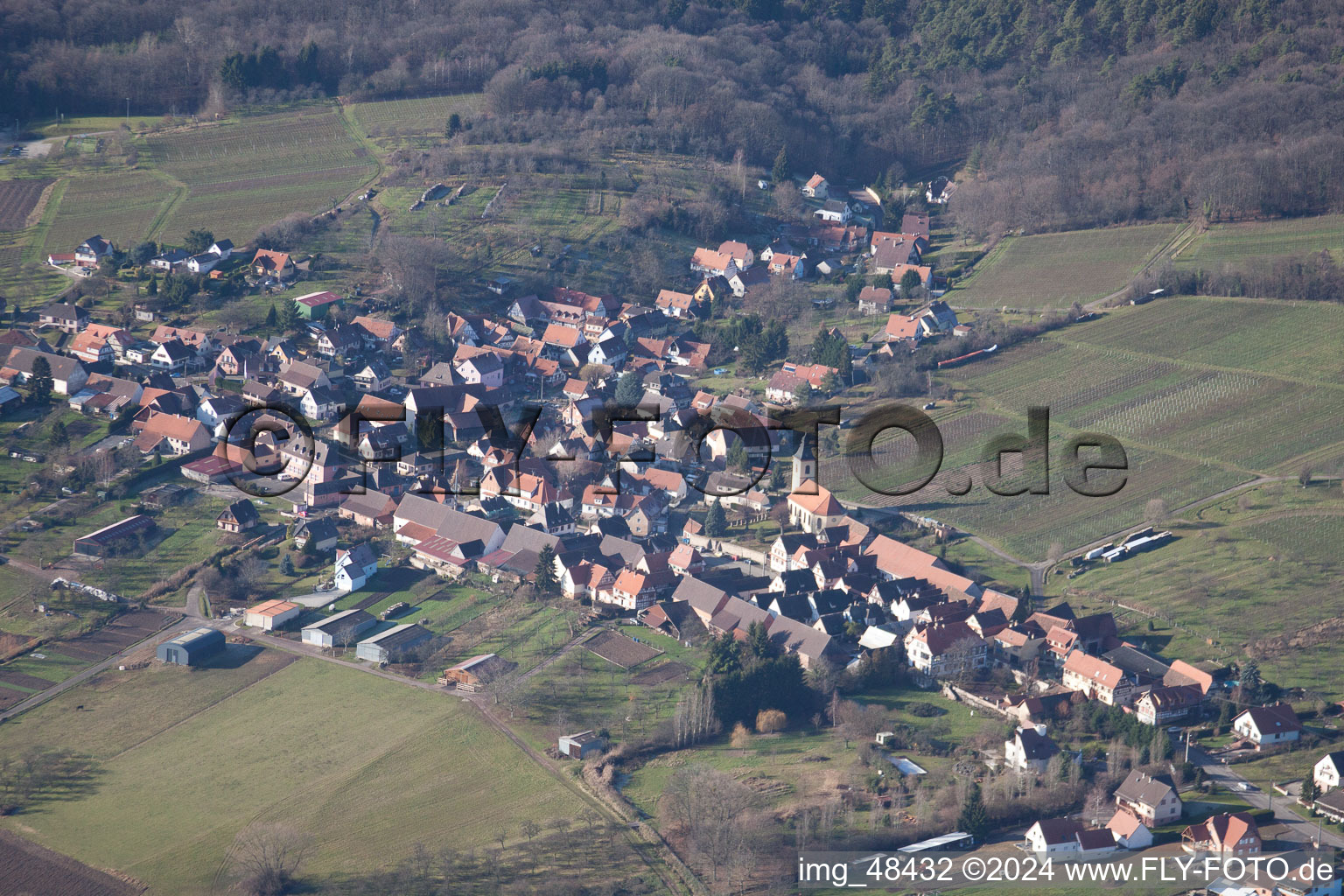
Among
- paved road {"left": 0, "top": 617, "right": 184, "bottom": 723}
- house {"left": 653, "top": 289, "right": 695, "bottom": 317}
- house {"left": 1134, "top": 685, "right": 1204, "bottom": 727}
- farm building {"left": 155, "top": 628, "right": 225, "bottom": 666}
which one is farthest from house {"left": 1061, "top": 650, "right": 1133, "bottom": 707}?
house {"left": 653, "top": 289, "right": 695, "bottom": 317}

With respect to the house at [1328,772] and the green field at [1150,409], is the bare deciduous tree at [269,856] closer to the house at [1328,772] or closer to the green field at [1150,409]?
the house at [1328,772]

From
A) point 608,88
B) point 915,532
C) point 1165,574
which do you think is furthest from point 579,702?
point 608,88

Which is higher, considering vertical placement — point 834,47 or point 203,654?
point 834,47

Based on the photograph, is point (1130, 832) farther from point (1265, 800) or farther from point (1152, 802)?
point (1265, 800)

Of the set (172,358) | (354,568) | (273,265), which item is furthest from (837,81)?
(354,568)

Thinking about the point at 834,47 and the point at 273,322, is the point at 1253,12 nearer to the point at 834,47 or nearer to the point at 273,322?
the point at 834,47
